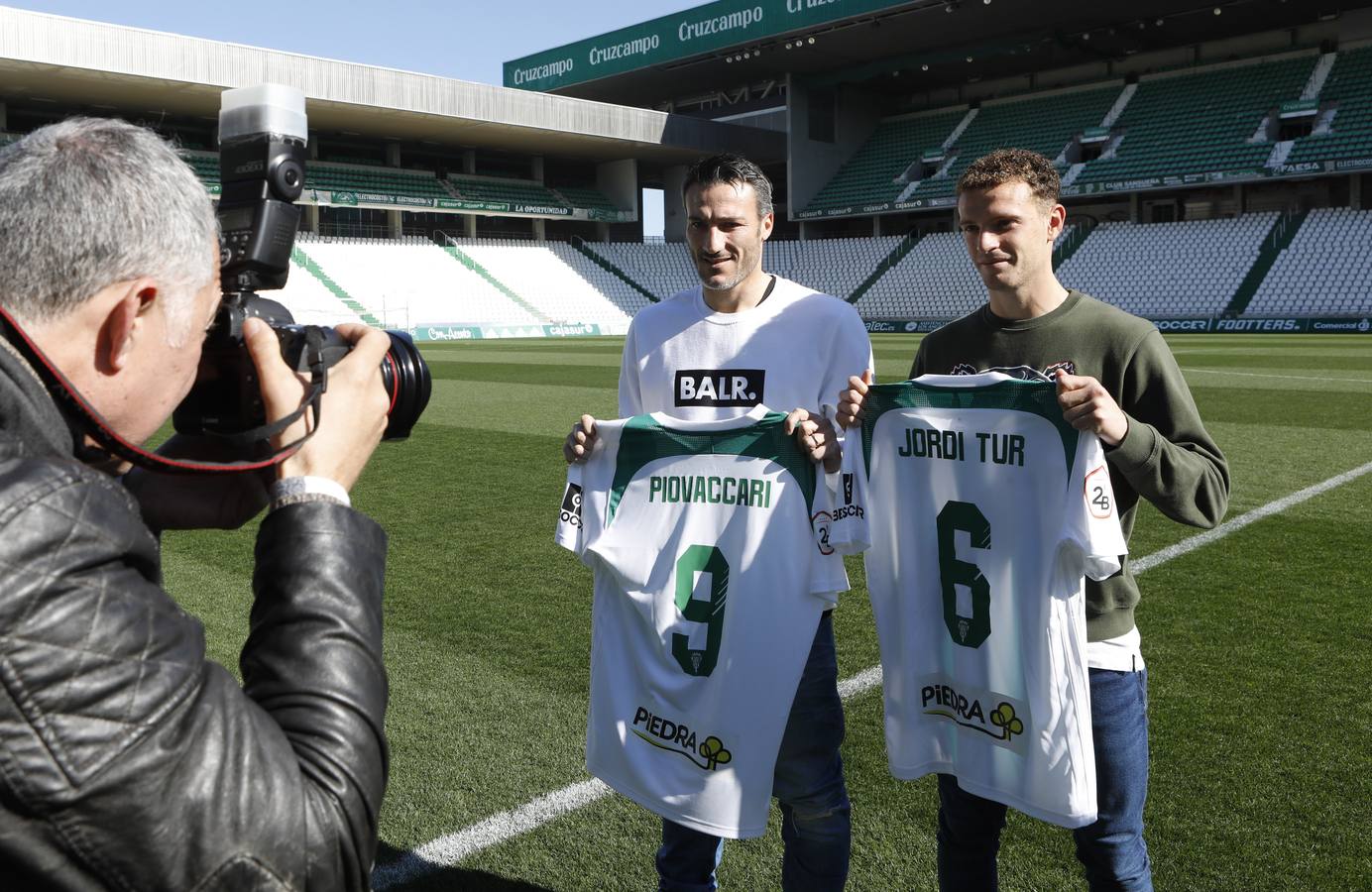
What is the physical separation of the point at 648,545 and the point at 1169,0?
3559cm

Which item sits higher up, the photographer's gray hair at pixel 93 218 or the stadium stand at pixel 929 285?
the stadium stand at pixel 929 285

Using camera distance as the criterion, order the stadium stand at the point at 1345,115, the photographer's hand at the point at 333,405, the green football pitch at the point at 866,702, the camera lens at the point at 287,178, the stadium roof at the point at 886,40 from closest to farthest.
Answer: the photographer's hand at the point at 333,405, the camera lens at the point at 287,178, the green football pitch at the point at 866,702, the stadium stand at the point at 1345,115, the stadium roof at the point at 886,40

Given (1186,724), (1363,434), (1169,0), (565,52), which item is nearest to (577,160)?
(565,52)

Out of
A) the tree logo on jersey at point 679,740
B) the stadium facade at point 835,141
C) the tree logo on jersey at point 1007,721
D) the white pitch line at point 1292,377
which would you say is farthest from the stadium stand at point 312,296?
the tree logo on jersey at point 1007,721

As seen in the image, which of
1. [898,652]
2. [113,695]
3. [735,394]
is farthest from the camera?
[735,394]

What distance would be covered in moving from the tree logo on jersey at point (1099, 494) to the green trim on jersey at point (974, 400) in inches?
3.2

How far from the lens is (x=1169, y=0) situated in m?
31.7

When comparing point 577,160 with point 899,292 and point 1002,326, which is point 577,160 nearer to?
point 899,292

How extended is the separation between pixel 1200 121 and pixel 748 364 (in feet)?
122

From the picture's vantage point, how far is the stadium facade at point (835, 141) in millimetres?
29766

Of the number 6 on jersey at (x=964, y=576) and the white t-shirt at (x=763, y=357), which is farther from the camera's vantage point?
the white t-shirt at (x=763, y=357)

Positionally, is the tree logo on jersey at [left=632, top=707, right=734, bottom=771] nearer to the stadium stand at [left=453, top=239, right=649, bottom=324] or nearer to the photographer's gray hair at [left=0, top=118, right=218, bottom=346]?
the photographer's gray hair at [left=0, top=118, right=218, bottom=346]

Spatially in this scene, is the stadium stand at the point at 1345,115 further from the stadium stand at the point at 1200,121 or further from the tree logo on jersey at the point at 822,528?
the tree logo on jersey at the point at 822,528

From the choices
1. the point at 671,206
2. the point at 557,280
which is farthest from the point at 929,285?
the point at 671,206
